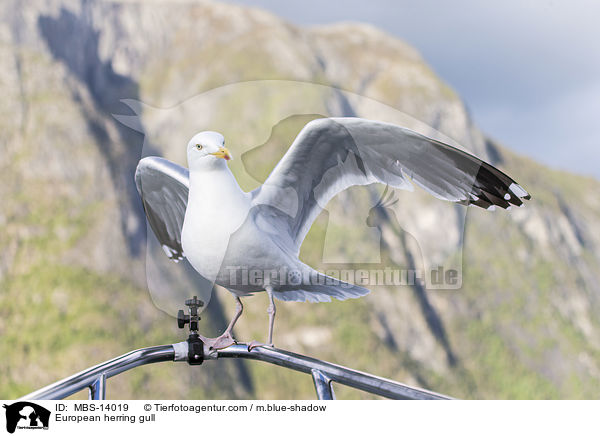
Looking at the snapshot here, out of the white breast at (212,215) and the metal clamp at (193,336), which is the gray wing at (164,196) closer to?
the white breast at (212,215)

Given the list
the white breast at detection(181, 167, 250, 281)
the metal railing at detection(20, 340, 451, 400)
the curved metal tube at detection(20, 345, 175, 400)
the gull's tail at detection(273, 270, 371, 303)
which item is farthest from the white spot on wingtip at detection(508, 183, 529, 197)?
the curved metal tube at detection(20, 345, 175, 400)

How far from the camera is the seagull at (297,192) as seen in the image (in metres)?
1.52

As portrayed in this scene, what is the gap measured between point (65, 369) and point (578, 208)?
85.0 ft

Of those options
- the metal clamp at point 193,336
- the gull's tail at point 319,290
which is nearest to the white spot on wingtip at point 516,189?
the gull's tail at point 319,290

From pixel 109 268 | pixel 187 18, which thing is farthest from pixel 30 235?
pixel 187 18

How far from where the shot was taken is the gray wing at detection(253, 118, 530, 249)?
5.26ft

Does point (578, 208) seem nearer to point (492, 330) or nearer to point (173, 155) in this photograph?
point (492, 330)

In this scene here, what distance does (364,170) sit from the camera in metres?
1.75

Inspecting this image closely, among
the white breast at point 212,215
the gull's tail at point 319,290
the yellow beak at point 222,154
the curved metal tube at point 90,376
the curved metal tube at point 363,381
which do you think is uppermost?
the yellow beak at point 222,154

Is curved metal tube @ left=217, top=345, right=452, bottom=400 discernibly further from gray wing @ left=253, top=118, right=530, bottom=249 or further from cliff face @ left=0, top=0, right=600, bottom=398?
cliff face @ left=0, top=0, right=600, bottom=398

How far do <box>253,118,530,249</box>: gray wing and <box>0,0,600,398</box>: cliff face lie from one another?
3379mm

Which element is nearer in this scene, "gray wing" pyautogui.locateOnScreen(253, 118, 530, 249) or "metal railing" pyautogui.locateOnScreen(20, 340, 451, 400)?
"metal railing" pyautogui.locateOnScreen(20, 340, 451, 400)

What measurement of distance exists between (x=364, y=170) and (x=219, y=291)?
7.03 metres

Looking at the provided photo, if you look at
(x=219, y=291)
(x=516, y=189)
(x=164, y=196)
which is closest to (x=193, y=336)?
(x=164, y=196)
